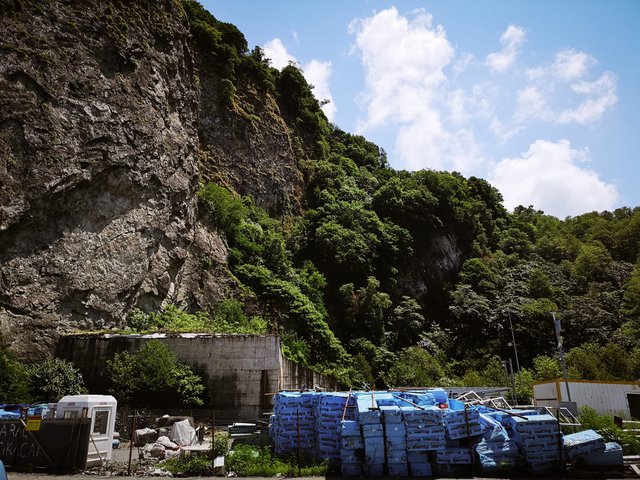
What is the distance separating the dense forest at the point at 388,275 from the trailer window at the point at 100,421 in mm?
12675

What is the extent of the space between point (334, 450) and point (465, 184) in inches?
2292

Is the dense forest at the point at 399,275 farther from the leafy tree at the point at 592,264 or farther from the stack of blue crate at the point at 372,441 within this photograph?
the stack of blue crate at the point at 372,441

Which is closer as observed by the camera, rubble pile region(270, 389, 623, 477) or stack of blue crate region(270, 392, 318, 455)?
rubble pile region(270, 389, 623, 477)

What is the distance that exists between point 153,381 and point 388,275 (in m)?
32.3

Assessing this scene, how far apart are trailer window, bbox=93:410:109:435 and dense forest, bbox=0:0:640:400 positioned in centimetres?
1268

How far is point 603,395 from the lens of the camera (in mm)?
22797

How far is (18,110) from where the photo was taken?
22000 millimetres

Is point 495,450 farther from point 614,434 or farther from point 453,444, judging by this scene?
point 614,434

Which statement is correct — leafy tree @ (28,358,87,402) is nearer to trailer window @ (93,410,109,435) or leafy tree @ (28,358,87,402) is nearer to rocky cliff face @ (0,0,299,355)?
rocky cliff face @ (0,0,299,355)

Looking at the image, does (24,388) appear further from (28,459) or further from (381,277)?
(381,277)

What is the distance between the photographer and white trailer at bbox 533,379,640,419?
22333 mm

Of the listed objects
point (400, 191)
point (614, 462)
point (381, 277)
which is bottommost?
point (614, 462)

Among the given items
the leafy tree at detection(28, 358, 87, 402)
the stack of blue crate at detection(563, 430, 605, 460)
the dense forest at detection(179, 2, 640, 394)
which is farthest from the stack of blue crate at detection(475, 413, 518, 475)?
the dense forest at detection(179, 2, 640, 394)

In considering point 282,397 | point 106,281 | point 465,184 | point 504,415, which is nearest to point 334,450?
point 282,397
